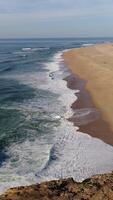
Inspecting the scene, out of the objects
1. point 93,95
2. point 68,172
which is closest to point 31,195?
point 68,172

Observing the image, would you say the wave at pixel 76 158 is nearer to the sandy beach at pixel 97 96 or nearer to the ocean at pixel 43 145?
the ocean at pixel 43 145

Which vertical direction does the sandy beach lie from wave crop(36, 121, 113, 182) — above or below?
below

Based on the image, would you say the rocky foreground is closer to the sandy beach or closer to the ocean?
the ocean

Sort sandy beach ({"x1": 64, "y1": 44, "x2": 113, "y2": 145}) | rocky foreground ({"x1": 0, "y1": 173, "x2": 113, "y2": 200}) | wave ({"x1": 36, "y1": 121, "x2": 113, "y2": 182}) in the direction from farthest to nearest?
sandy beach ({"x1": 64, "y1": 44, "x2": 113, "y2": 145}) → wave ({"x1": 36, "y1": 121, "x2": 113, "y2": 182}) → rocky foreground ({"x1": 0, "y1": 173, "x2": 113, "y2": 200})

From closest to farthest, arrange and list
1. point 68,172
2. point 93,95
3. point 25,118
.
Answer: point 68,172, point 25,118, point 93,95

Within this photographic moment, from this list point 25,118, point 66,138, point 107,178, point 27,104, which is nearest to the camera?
point 107,178

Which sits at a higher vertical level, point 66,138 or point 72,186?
point 72,186

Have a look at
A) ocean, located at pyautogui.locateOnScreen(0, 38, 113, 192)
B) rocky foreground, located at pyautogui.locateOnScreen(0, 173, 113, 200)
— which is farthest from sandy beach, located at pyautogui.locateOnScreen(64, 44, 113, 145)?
rocky foreground, located at pyautogui.locateOnScreen(0, 173, 113, 200)

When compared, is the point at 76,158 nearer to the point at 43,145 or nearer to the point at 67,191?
the point at 43,145

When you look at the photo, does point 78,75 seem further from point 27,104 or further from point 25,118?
point 25,118
